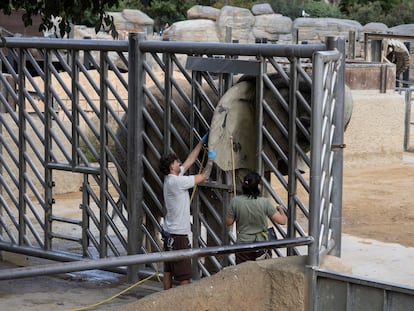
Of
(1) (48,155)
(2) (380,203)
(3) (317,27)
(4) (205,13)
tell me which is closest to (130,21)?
(4) (205,13)

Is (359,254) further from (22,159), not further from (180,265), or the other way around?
(22,159)

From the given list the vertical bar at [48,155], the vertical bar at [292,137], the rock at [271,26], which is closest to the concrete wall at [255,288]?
the vertical bar at [292,137]

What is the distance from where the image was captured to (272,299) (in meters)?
7.26

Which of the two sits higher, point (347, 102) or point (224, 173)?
point (347, 102)

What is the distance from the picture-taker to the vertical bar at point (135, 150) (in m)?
8.97

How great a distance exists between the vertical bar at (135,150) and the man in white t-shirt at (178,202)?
2.31 feet

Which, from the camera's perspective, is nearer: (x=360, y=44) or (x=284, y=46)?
(x=284, y=46)

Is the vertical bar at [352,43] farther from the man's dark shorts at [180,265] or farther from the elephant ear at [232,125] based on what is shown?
the man's dark shorts at [180,265]

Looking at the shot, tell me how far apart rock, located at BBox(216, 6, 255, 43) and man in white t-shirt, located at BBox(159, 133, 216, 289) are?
31.4m

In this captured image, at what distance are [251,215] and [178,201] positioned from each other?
2.55 ft

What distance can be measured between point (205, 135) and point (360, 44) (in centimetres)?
2858

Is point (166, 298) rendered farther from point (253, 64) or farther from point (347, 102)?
point (347, 102)

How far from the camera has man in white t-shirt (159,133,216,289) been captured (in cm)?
827

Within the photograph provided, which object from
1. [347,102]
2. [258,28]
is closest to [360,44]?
[258,28]
